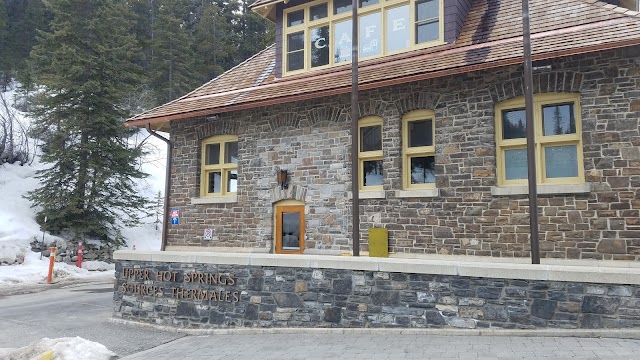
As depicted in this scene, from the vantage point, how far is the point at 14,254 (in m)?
17.6

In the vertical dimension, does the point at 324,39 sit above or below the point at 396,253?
above

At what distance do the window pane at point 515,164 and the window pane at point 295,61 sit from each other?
592cm

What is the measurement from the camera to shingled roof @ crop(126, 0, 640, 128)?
875 cm

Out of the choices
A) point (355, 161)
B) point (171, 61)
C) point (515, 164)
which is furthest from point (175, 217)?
point (171, 61)

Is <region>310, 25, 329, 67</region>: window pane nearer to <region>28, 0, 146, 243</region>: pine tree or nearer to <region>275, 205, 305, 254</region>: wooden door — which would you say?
<region>275, 205, 305, 254</region>: wooden door

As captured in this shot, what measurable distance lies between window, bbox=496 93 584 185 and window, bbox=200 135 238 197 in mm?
6735

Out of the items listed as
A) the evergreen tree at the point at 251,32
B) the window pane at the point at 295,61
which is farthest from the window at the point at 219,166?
the evergreen tree at the point at 251,32

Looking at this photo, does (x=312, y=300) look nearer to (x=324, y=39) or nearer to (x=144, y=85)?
(x=324, y=39)

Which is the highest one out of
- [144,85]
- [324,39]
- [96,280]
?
[144,85]

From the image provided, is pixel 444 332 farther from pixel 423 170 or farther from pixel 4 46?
pixel 4 46

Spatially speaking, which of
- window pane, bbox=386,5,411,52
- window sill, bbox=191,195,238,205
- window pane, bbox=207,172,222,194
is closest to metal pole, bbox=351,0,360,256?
window pane, bbox=386,5,411,52

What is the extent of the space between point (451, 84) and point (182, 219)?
7.91 m

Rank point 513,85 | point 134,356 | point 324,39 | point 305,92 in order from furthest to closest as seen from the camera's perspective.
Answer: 1. point 324,39
2. point 305,92
3. point 513,85
4. point 134,356

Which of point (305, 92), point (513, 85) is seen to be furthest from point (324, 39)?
point (513, 85)
